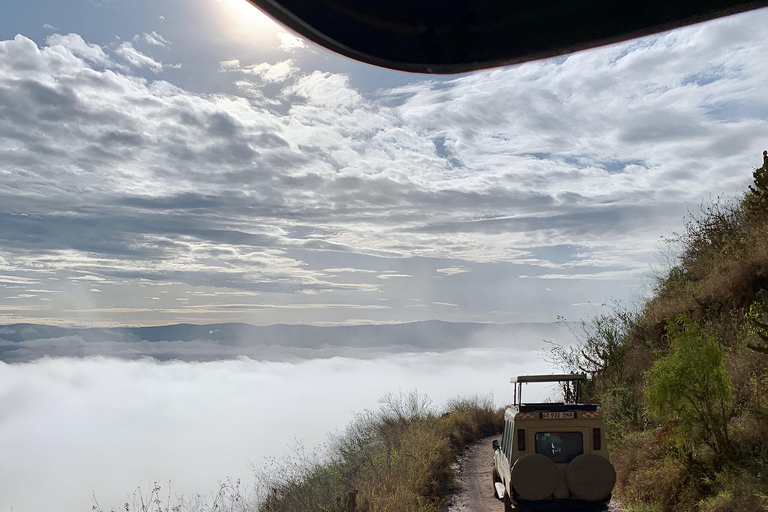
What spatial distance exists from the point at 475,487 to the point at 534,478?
5424mm

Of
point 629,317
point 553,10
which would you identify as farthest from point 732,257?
point 553,10

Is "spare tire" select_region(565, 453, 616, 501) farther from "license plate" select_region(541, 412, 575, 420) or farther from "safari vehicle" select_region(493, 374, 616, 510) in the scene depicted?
"license plate" select_region(541, 412, 575, 420)

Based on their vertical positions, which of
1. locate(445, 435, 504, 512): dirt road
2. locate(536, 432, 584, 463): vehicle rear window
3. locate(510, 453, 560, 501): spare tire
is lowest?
locate(445, 435, 504, 512): dirt road

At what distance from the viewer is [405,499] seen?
11727 mm

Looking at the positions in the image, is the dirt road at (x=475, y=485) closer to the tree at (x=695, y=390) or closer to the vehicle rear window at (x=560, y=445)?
the vehicle rear window at (x=560, y=445)

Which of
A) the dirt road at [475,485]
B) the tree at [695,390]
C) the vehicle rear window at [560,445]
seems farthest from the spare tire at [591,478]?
the dirt road at [475,485]

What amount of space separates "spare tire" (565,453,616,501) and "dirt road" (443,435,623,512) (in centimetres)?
198

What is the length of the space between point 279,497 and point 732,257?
45.9ft

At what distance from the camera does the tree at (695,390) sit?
32.3 ft

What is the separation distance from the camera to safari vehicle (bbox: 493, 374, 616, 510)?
10148 millimetres

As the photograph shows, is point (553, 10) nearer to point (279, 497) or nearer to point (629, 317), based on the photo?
point (279, 497)

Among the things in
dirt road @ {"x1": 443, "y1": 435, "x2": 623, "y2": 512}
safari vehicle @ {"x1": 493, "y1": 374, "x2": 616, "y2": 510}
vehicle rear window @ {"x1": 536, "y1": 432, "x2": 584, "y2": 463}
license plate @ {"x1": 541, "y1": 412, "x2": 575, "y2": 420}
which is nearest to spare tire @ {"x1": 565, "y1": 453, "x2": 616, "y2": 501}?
safari vehicle @ {"x1": 493, "y1": 374, "x2": 616, "y2": 510}

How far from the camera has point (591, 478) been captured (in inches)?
399

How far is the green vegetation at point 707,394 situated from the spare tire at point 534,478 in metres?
2.11
